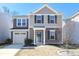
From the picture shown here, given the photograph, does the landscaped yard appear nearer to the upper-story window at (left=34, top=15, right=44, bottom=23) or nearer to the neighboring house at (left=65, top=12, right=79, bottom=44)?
the neighboring house at (left=65, top=12, right=79, bottom=44)

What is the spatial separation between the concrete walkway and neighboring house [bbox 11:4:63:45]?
82 mm

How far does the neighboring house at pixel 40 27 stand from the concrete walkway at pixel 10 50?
0.08 metres

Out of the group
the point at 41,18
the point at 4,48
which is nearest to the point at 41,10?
the point at 41,18

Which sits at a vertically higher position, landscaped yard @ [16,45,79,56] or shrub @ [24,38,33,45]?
shrub @ [24,38,33,45]

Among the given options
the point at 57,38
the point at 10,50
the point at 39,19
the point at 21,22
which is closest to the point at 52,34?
the point at 57,38

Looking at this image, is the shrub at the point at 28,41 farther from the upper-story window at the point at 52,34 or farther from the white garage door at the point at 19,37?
the upper-story window at the point at 52,34

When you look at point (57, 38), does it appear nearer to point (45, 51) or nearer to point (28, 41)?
point (45, 51)

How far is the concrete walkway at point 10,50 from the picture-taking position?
238 inches

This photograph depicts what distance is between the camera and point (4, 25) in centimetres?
618

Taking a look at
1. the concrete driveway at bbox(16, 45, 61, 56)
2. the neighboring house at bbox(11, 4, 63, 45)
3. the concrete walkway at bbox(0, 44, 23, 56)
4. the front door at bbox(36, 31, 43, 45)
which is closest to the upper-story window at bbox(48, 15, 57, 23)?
the neighboring house at bbox(11, 4, 63, 45)

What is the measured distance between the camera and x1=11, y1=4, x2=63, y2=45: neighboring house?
6.16 meters

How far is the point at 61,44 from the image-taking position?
616cm

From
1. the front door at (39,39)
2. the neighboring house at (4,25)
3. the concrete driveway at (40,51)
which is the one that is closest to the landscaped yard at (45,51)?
the concrete driveway at (40,51)

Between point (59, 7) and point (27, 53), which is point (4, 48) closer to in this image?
point (27, 53)
